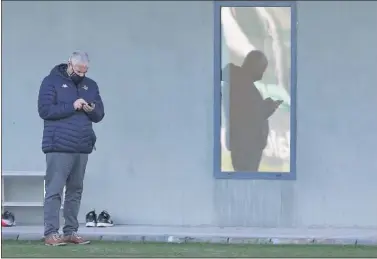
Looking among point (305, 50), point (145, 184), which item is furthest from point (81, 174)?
point (305, 50)

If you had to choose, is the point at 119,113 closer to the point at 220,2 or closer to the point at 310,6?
the point at 220,2

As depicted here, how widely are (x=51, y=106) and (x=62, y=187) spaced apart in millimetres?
617

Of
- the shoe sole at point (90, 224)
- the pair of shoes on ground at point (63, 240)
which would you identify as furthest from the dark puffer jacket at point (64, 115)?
the shoe sole at point (90, 224)

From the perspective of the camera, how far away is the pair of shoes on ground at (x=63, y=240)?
6.16 m

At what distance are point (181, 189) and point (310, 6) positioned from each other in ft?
6.62

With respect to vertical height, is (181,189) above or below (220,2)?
below

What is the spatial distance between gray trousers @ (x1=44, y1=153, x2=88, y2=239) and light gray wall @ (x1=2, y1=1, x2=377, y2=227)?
1.24 meters

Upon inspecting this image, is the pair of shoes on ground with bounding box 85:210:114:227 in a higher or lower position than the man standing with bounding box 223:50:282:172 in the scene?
lower

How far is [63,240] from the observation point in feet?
20.4

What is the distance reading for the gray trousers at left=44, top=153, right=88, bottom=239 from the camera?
6070 millimetres

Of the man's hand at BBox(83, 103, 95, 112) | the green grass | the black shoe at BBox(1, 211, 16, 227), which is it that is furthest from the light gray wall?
the man's hand at BBox(83, 103, 95, 112)

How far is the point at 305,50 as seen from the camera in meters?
7.34

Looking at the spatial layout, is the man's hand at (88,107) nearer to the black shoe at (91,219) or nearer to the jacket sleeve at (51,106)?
the jacket sleeve at (51,106)

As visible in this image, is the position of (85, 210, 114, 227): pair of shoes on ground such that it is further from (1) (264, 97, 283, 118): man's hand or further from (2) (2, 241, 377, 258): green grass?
(1) (264, 97, 283, 118): man's hand
